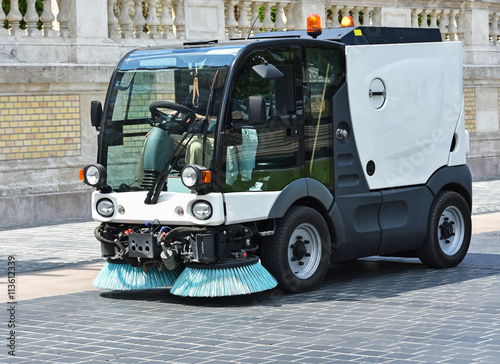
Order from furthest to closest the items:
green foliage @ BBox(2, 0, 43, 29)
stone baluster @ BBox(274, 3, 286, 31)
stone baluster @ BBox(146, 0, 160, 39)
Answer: stone baluster @ BBox(274, 3, 286, 31)
stone baluster @ BBox(146, 0, 160, 39)
green foliage @ BBox(2, 0, 43, 29)

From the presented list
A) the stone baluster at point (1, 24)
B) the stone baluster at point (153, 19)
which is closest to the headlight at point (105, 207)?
the stone baluster at point (1, 24)

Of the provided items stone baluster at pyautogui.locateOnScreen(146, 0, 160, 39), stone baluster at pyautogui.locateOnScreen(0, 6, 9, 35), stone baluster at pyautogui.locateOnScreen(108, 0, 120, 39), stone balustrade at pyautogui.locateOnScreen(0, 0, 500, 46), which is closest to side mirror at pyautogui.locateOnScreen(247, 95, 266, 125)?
stone balustrade at pyautogui.locateOnScreen(0, 0, 500, 46)

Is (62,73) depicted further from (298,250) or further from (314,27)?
(298,250)

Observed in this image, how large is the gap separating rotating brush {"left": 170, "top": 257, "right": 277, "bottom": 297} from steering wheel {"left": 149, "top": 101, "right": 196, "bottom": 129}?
4.06 ft

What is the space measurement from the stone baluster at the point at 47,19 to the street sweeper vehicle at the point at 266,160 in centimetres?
714

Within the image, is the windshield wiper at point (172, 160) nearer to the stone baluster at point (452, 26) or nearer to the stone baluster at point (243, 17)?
the stone baluster at point (243, 17)

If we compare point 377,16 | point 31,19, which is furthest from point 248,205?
point 377,16

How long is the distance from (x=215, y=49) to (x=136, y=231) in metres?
1.72

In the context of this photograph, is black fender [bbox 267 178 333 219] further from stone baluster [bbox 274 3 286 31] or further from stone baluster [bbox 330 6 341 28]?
stone baluster [bbox 330 6 341 28]

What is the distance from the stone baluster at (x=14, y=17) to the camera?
55.3 feet

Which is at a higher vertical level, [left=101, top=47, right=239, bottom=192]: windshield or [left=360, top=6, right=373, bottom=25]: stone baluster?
[left=360, top=6, right=373, bottom=25]: stone baluster

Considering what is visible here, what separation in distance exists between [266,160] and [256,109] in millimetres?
602

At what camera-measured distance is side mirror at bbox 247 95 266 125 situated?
30.9 ft

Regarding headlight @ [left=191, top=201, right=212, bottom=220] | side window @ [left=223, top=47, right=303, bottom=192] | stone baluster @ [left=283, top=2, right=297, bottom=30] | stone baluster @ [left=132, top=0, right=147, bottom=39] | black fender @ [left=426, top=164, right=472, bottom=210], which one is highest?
stone baluster @ [left=283, top=2, right=297, bottom=30]
